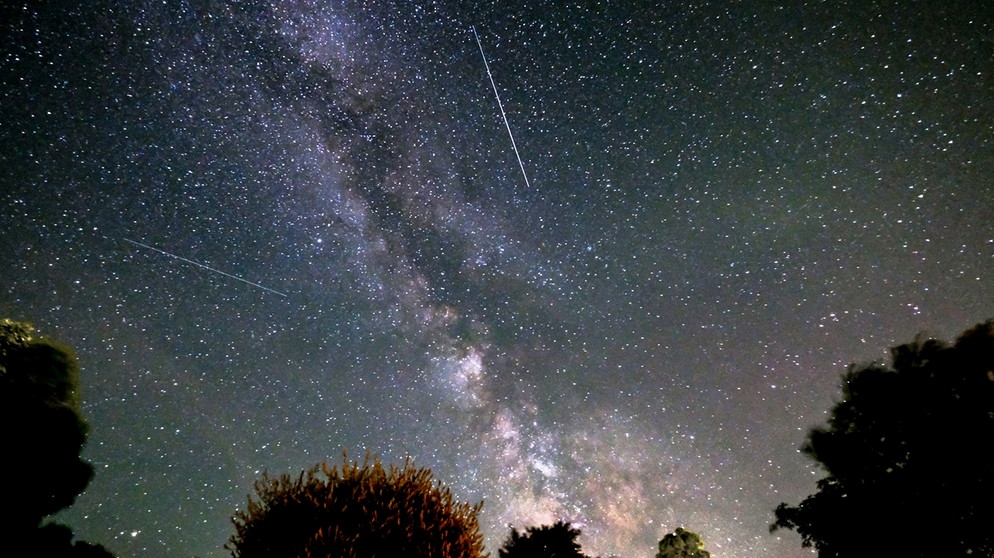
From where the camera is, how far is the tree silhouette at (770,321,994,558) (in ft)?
36.5

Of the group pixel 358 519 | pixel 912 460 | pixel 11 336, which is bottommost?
pixel 358 519

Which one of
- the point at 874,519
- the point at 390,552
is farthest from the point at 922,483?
the point at 390,552

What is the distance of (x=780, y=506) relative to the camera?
48.4 feet

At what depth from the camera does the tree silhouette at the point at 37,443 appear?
7.91 metres

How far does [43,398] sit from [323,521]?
21.2 feet

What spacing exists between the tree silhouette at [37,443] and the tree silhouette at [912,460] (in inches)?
782

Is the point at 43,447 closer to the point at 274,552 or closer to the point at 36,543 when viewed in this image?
the point at 36,543

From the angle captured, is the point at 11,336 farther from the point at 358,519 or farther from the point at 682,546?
the point at 682,546

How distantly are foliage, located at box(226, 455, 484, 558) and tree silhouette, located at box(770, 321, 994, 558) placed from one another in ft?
39.8

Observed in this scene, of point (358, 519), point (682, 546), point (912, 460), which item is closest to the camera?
point (358, 519)

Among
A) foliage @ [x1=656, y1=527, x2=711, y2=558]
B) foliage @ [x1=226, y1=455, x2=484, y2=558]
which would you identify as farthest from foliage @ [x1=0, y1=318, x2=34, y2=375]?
foliage @ [x1=656, y1=527, x2=711, y2=558]

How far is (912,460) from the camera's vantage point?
12164mm

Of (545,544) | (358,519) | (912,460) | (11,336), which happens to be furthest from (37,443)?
(912,460)

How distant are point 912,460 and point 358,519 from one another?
51.0 feet
